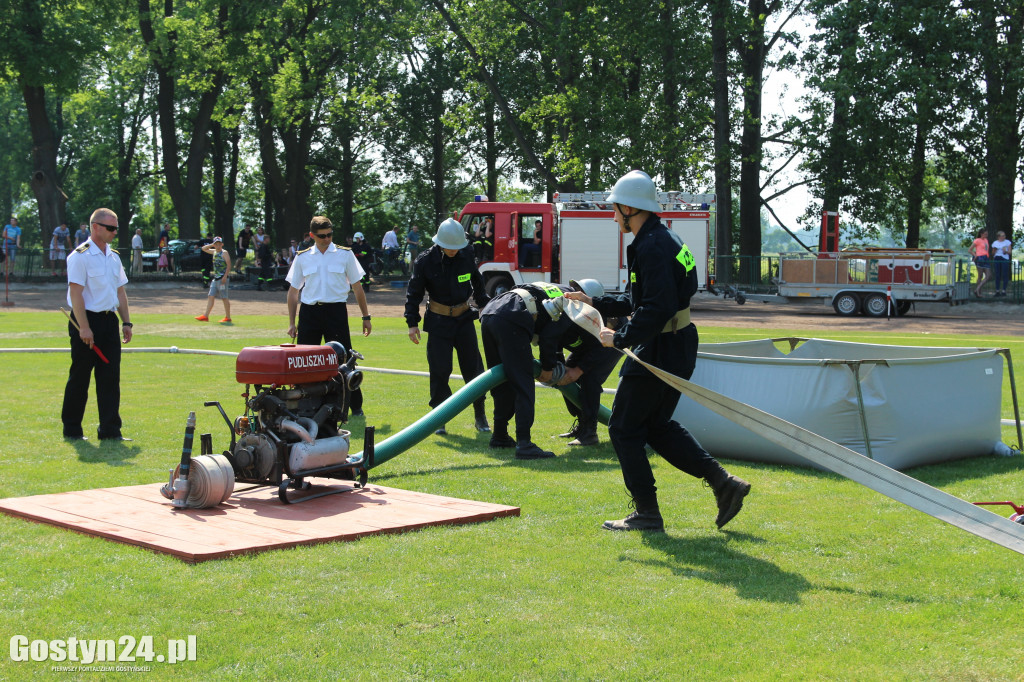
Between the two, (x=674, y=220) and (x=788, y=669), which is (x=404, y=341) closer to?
(x=674, y=220)

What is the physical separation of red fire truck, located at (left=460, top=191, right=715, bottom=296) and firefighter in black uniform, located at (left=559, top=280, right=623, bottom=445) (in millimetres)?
21634

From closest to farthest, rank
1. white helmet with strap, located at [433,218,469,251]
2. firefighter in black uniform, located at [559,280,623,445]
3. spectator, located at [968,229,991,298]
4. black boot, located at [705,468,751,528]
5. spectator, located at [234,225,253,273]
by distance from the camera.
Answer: black boot, located at [705,468,751,528], firefighter in black uniform, located at [559,280,623,445], white helmet with strap, located at [433,218,469,251], spectator, located at [968,229,991,298], spectator, located at [234,225,253,273]

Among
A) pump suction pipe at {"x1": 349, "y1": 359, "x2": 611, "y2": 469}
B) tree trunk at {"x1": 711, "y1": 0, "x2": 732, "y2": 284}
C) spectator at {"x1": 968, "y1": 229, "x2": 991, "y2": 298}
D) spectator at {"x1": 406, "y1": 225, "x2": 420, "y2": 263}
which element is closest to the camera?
pump suction pipe at {"x1": 349, "y1": 359, "x2": 611, "y2": 469}

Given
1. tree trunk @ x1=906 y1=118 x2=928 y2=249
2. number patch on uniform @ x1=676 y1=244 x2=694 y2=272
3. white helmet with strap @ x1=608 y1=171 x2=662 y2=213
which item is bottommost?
number patch on uniform @ x1=676 y1=244 x2=694 y2=272

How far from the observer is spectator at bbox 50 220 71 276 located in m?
37.5

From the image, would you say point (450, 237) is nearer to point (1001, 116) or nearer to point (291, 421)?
point (291, 421)

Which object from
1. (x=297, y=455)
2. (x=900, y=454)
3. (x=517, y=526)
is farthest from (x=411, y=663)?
(x=900, y=454)

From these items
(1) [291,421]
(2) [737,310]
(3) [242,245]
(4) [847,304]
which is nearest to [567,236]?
(2) [737,310]

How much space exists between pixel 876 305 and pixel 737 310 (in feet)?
12.8

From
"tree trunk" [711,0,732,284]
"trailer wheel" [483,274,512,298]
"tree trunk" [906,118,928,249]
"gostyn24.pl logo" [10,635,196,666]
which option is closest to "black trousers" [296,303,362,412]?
"gostyn24.pl logo" [10,635,196,666]

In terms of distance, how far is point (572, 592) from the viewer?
192 inches

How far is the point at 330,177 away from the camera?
56.9 metres

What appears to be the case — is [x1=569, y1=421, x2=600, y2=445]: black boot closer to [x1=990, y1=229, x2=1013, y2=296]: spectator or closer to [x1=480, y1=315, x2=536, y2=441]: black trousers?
[x1=480, y1=315, x2=536, y2=441]: black trousers

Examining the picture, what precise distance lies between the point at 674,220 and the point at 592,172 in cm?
688
